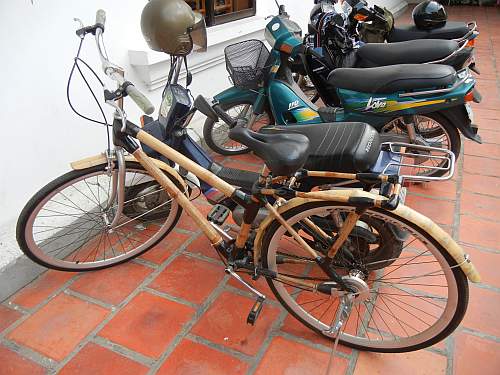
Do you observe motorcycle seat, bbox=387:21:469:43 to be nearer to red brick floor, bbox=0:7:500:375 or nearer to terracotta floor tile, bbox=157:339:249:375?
red brick floor, bbox=0:7:500:375

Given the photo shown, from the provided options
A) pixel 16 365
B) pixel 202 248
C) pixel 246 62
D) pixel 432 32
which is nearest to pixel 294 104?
pixel 246 62

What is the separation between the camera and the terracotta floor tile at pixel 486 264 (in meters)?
2.26

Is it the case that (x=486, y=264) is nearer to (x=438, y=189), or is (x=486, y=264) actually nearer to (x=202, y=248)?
(x=438, y=189)

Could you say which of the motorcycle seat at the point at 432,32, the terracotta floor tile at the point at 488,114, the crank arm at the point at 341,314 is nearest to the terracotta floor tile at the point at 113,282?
the crank arm at the point at 341,314

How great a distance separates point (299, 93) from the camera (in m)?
3.04

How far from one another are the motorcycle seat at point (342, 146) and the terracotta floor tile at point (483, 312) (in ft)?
3.31

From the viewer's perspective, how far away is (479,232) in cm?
264

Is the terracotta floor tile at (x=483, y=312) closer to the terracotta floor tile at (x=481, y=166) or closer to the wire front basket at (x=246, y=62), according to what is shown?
the terracotta floor tile at (x=481, y=166)

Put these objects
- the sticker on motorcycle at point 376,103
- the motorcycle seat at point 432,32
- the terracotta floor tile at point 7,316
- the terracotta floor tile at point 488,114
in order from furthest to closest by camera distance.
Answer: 1. the terracotta floor tile at point 488,114
2. the motorcycle seat at point 432,32
3. the sticker on motorcycle at point 376,103
4. the terracotta floor tile at point 7,316

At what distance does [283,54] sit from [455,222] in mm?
1644

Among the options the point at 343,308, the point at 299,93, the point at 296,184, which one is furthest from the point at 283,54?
the point at 343,308

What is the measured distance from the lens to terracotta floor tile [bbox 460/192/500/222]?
281 centimetres

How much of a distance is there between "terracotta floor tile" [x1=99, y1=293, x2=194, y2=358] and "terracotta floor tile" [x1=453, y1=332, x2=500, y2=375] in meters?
1.28

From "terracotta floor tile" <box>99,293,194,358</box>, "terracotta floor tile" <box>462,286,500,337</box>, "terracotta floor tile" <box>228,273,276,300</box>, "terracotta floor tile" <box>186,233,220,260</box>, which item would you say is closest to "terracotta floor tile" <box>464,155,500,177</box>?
"terracotta floor tile" <box>462,286,500,337</box>
